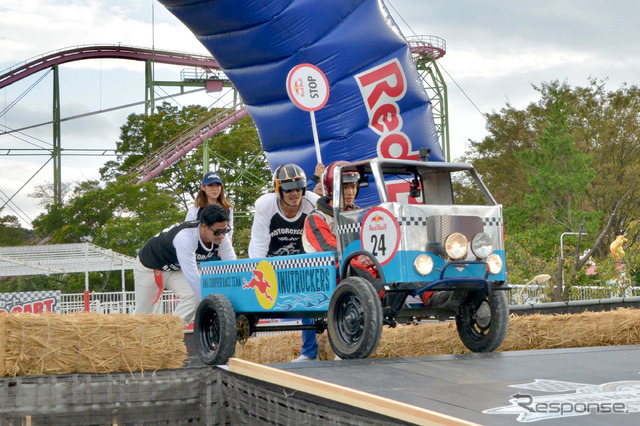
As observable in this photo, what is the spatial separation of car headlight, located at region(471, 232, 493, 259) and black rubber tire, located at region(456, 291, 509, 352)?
474 mm

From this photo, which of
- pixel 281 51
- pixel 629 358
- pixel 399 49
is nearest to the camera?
pixel 629 358

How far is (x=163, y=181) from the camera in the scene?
149ft

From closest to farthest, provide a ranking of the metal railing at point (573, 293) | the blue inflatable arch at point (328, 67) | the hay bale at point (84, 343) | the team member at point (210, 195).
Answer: the hay bale at point (84, 343), the team member at point (210, 195), the blue inflatable arch at point (328, 67), the metal railing at point (573, 293)

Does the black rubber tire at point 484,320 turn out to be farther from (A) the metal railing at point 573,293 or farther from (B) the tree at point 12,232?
(B) the tree at point 12,232

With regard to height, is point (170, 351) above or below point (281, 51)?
below

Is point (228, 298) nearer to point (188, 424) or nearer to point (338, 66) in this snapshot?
point (188, 424)

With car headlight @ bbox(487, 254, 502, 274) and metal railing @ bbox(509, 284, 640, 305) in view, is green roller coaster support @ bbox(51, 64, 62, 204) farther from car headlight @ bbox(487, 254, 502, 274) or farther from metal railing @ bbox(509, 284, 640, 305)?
car headlight @ bbox(487, 254, 502, 274)

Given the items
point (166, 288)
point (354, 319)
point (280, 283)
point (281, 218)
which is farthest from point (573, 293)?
point (354, 319)

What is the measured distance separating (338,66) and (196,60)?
3805 centimetres

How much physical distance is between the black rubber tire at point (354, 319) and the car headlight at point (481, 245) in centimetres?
90

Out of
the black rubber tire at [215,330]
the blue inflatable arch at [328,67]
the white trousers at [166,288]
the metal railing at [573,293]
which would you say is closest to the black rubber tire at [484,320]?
the black rubber tire at [215,330]

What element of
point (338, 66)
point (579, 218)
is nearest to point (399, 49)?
point (338, 66)

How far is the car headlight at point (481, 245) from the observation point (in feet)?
19.4

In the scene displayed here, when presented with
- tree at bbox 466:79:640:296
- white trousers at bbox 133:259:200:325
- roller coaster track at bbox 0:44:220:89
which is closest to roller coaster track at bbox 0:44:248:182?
roller coaster track at bbox 0:44:220:89
